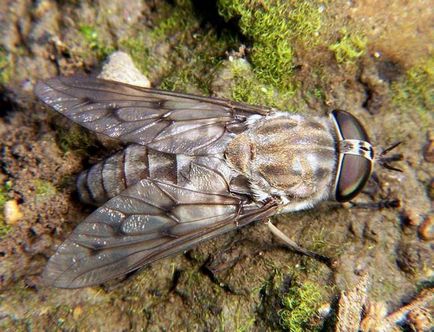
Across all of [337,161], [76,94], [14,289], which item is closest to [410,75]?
[337,161]

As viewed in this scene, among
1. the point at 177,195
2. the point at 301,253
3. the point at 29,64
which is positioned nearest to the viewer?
the point at 177,195

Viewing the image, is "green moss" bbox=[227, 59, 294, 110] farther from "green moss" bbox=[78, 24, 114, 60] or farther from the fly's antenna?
"green moss" bbox=[78, 24, 114, 60]

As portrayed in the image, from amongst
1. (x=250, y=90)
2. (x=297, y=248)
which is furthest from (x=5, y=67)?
(x=297, y=248)

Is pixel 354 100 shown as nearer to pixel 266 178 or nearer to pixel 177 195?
pixel 266 178

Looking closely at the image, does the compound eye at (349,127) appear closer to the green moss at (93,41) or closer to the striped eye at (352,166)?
the striped eye at (352,166)

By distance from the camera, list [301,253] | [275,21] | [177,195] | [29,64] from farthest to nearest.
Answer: [29,64] → [275,21] → [301,253] → [177,195]

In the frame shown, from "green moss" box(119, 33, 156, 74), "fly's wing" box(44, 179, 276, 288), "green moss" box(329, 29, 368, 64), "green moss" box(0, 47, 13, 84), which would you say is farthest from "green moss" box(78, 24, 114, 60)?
"green moss" box(329, 29, 368, 64)

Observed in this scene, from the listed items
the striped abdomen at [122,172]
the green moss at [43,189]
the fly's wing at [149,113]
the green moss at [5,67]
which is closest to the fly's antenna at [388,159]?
the fly's wing at [149,113]

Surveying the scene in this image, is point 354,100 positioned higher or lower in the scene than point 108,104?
higher
